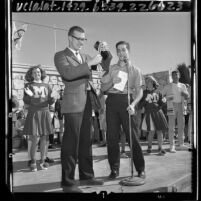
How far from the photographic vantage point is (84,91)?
3389 millimetres

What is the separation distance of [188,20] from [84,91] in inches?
47.6

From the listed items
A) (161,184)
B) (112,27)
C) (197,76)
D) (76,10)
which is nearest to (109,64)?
(112,27)

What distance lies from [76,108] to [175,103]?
979 millimetres

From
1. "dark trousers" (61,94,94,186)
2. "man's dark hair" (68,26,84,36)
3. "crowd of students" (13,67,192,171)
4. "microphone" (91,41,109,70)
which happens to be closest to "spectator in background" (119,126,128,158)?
"crowd of students" (13,67,192,171)

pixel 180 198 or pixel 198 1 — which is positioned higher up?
pixel 198 1

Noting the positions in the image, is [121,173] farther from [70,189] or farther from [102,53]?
[102,53]

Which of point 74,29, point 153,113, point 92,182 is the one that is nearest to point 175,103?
point 153,113

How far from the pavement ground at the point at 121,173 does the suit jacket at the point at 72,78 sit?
0.44 meters

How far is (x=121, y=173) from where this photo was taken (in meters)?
3.38

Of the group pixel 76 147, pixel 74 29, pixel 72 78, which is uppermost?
pixel 74 29

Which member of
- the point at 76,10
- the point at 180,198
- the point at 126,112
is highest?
the point at 76,10

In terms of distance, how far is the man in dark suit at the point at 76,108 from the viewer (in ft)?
11.0

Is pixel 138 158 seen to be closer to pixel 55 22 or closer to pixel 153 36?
pixel 153 36

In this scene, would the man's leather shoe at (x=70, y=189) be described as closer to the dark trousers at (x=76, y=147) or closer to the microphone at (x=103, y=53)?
the dark trousers at (x=76, y=147)
